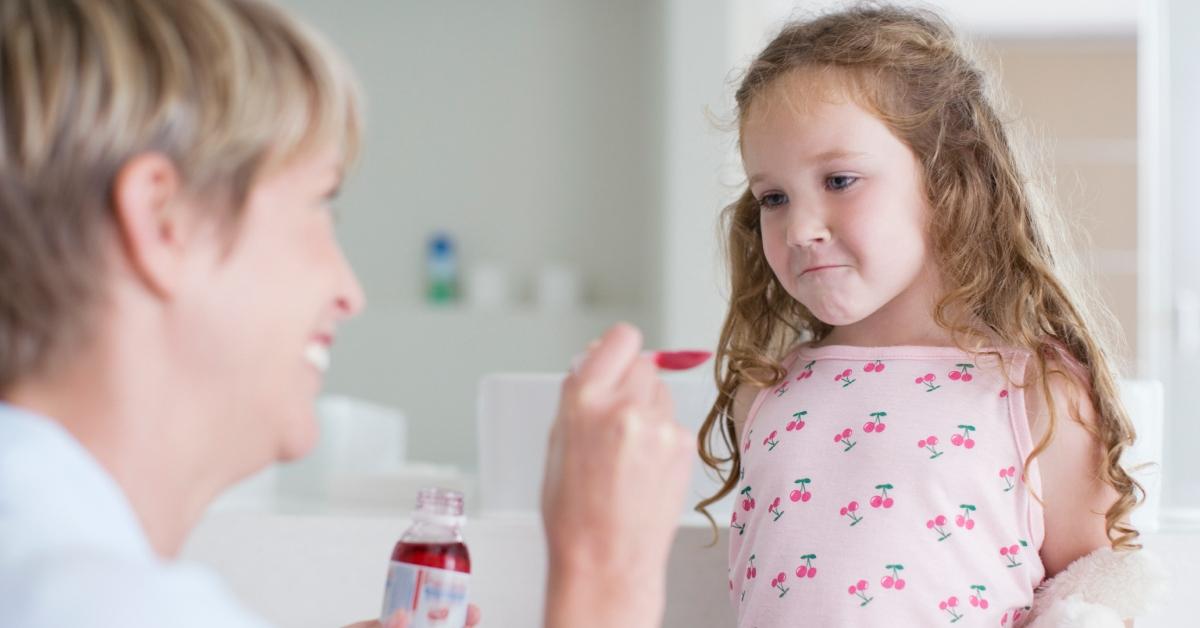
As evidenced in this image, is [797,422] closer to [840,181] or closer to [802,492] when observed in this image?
[802,492]

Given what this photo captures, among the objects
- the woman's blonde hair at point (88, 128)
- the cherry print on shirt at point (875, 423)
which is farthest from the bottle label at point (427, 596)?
the cherry print on shirt at point (875, 423)

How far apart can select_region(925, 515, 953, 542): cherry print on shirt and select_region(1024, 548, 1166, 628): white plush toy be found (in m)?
0.11

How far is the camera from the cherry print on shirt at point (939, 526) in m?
1.13

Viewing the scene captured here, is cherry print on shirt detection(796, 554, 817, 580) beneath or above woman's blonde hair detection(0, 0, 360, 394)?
beneath

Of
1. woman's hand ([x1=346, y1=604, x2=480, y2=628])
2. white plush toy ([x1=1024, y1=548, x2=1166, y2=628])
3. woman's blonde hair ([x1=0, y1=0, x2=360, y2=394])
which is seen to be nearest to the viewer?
woman's blonde hair ([x1=0, y1=0, x2=360, y2=394])

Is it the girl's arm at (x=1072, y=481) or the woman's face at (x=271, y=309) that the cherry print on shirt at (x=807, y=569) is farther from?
the woman's face at (x=271, y=309)

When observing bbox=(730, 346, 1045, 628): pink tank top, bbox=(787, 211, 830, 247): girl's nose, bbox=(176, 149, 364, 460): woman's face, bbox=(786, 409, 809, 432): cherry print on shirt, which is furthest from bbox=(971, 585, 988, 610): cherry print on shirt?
bbox=(176, 149, 364, 460): woman's face

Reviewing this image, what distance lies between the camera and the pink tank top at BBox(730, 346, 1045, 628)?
3.68ft

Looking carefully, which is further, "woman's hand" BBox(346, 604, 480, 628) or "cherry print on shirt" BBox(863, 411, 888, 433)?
"cherry print on shirt" BBox(863, 411, 888, 433)

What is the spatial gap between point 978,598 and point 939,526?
7 cm

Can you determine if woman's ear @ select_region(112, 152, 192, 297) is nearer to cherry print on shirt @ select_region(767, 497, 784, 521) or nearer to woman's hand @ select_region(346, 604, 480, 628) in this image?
woman's hand @ select_region(346, 604, 480, 628)

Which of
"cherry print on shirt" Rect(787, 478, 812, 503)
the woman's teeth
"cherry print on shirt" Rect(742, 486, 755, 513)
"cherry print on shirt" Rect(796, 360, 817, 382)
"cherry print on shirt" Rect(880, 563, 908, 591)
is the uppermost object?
the woman's teeth

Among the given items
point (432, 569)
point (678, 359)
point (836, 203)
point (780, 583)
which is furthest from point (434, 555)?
point (836, 203)

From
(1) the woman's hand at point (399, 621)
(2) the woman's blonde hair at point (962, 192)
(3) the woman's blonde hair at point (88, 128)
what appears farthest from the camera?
(2) the woman's blonde hair at point (962, 192)
